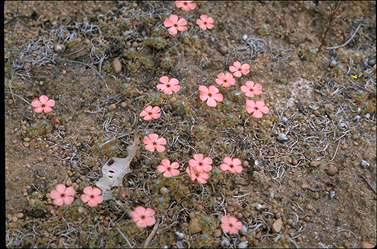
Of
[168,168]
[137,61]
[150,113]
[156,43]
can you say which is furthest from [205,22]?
[168,168]

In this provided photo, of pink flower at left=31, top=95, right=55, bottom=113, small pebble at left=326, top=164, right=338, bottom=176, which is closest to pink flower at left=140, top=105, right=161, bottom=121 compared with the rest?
pink flower at left=31, top=95, right=55, bottom=113

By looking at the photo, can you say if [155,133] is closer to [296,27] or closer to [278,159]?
[278,159]

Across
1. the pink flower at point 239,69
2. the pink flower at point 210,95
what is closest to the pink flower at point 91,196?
the pink flower at point 210,95

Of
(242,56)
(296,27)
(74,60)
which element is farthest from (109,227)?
(296,27)

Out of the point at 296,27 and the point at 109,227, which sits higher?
the point at 296,27

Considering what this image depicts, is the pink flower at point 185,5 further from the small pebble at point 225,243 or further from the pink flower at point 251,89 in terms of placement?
the small pebble at point 225,243

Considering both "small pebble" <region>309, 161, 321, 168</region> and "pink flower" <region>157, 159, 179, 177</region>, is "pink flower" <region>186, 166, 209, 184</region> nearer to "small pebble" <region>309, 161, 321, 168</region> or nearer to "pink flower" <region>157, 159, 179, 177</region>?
"pink flower" <region>157, 159, 179, 177</region>
